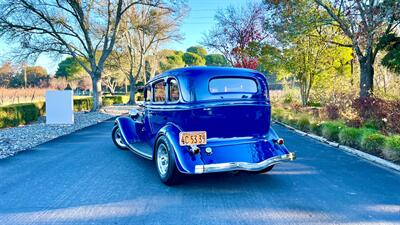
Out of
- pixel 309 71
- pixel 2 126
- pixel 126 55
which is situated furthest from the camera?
pixel 126 55

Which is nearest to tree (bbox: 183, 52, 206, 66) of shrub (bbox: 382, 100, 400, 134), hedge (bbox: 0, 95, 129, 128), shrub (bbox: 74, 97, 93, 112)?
shrub (bbox: 74, 97, 93, 112)

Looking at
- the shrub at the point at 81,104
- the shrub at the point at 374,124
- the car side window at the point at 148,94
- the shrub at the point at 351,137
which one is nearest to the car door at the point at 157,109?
the car side window at the point at 148,94

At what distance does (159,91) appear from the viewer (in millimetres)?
5434

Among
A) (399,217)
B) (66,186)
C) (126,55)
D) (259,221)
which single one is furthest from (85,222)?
(126,55)

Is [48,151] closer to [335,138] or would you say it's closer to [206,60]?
[335,138]

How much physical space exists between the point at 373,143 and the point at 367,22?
19.5ft

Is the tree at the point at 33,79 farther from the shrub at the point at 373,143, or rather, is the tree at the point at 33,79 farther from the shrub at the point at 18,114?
the shrub at the point at 373,143

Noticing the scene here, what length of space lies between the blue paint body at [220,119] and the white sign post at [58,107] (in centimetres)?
839

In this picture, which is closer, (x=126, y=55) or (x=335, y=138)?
(x=335, y=138)

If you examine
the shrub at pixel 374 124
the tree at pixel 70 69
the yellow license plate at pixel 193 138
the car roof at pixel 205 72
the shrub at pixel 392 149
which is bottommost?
the shrub at pixel 392 149

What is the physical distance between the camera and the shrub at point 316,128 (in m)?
9.14

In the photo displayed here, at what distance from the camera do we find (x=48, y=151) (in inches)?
274

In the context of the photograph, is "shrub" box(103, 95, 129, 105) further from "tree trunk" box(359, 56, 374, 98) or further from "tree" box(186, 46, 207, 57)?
"tree" box(186, 46, 207, 57)

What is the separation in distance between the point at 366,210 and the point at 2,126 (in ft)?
40.4
